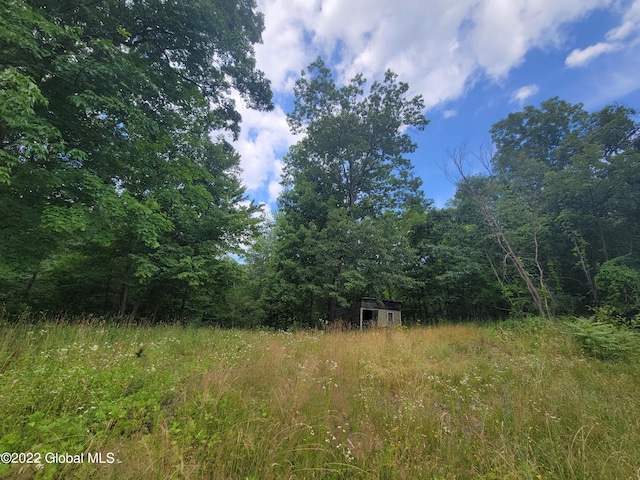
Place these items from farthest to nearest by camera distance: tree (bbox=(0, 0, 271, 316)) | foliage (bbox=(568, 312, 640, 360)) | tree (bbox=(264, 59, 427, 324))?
tree (bbox=(264, 59, 427, 324)) → foliage (bbox=(568, 312, 640, 360)) → tree (bbox=(0, 0, 271, 316))

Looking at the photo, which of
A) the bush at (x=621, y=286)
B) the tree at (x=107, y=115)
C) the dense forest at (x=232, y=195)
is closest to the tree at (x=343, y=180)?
the dense forest at (x=232, y=195)

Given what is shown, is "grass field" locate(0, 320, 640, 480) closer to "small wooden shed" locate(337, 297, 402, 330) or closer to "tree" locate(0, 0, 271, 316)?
"tree" locate(0, 0, 271, 316)

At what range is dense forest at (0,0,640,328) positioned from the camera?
5.03 m

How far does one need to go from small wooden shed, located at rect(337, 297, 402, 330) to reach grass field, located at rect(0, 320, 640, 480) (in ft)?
34.5

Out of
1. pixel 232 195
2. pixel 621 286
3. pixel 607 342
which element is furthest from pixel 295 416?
pixel 621 286

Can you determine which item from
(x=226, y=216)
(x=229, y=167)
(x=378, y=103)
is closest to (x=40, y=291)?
(x=226, y=216)

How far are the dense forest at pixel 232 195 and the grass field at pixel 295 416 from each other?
3.27 metres

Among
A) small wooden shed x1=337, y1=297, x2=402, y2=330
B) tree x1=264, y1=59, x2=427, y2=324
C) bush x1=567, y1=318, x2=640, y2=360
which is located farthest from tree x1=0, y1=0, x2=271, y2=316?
bush x1=567, y1=318, x2=640, y2=360

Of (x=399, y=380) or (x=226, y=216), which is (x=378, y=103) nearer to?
(x=226, y=216)

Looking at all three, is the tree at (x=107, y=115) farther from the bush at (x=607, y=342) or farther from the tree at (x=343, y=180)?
the bush at (x=607, y=342)

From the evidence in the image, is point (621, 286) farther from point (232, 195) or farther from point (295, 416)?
point (232, 195)

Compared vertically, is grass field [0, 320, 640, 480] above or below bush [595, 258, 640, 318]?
below

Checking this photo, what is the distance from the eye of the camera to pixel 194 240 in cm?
1074

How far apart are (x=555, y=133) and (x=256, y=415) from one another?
3018 cm
